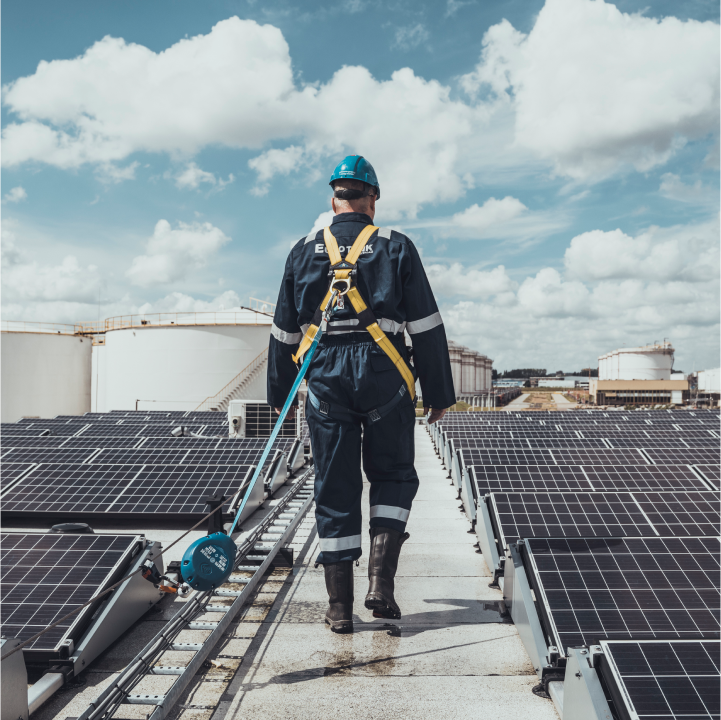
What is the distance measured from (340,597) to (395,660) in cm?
45

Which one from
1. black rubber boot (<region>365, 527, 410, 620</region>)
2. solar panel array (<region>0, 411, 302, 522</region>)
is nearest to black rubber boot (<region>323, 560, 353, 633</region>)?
black rubber boot (<region>365, 527, 410, 620</region>)

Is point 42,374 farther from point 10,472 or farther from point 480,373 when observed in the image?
point 480,373

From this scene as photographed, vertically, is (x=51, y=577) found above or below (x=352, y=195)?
below

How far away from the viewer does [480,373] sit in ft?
319

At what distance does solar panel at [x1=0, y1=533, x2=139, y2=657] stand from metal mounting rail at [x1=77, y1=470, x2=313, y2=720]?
0.47 m

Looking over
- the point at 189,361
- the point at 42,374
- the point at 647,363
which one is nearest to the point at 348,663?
the point at 189,361

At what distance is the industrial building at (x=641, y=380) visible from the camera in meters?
67.9

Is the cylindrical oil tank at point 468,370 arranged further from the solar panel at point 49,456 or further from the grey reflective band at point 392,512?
the grey reflective band at point 392,512

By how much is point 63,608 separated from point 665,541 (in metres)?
Result: 3.26

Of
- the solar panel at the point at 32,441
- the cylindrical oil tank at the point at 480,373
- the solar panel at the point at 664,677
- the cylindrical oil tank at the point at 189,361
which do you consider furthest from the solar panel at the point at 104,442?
the cylindrical oil tank at the point at 480,373

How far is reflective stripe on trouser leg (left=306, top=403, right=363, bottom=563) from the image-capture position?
307cm

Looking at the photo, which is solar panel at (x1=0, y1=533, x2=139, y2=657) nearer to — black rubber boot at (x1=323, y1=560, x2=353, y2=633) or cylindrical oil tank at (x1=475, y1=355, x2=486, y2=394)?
black rubber boot at (x1=323, y1=560, x2=353, y2=633)

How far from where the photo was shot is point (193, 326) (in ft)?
114

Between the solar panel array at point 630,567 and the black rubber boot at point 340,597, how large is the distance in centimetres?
99
